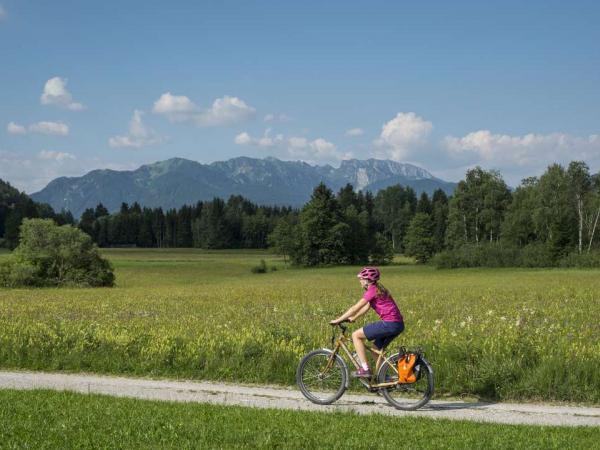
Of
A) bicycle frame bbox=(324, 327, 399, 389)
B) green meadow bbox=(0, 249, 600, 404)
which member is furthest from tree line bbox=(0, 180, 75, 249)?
bicycle frame bbox=(324, 327, 399, 389)

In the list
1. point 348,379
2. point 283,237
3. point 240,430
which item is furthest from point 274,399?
point 283,237

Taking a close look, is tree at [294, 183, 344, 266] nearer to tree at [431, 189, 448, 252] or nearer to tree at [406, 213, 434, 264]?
tree at [406, 213, 434, 264]

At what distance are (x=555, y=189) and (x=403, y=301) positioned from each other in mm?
69408

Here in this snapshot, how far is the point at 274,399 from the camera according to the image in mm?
11992

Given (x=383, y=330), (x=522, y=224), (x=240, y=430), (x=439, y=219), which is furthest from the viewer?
(x=439, y=219)

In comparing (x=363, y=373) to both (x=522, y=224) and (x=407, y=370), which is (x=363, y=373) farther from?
(x=522, y=224)

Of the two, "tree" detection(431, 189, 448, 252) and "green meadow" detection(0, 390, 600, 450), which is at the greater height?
"tree" detection(431, 189, 448, 252)

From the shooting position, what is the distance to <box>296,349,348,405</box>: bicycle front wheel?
38.9ft

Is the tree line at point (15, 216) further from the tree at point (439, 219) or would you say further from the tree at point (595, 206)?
the tree at point (595, 206)

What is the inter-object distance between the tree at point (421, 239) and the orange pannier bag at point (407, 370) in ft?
342

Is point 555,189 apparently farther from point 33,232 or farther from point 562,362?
point 562,362

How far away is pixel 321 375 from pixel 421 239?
104m

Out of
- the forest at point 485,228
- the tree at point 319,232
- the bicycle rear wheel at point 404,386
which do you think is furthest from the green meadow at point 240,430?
the tree at point 319,232

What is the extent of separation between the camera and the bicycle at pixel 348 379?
11.3 metres
